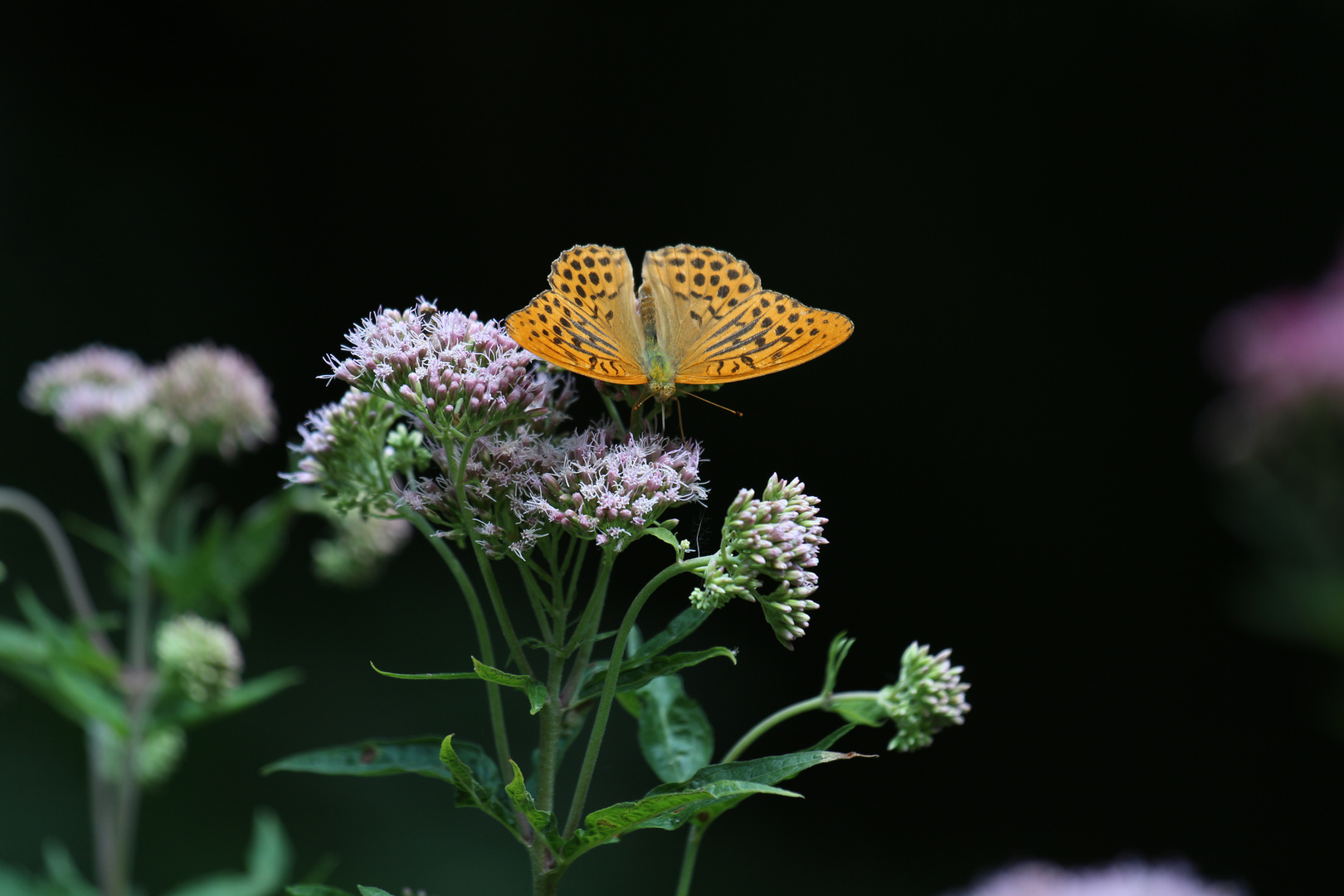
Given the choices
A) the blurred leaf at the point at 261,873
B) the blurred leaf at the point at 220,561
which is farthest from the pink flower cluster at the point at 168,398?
the blurred leaf at the point at 261,873

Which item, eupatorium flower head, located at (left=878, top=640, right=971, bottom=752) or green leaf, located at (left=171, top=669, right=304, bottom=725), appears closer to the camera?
eupatorium flower head, located at (left=878, top=640, right=971, bottom=752)

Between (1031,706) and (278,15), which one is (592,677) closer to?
(1031,706)

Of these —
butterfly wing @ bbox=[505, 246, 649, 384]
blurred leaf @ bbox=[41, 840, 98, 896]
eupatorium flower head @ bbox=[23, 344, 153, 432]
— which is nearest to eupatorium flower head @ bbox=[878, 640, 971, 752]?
butterfly wing @ bbox=[505, 246, 649, 384]

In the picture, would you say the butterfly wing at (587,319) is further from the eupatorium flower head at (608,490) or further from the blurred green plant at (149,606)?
the blurred green plant at (149,606)

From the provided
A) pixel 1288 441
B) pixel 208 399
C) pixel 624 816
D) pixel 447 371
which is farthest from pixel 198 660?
pixel 1288 441

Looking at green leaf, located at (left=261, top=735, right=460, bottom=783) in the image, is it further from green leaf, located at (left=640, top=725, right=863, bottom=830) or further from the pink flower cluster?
the pink flower cluster

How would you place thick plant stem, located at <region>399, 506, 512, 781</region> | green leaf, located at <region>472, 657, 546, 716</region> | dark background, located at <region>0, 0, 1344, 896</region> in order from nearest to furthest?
green leaf, located at <region>472, 657, 546, 716</region>
thick plant stem, located at <region>399, 506, 512, 781</region>
dark background, located at <region>0, 0, 1344, 896</region>

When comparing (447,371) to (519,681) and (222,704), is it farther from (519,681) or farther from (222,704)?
(222,704)
